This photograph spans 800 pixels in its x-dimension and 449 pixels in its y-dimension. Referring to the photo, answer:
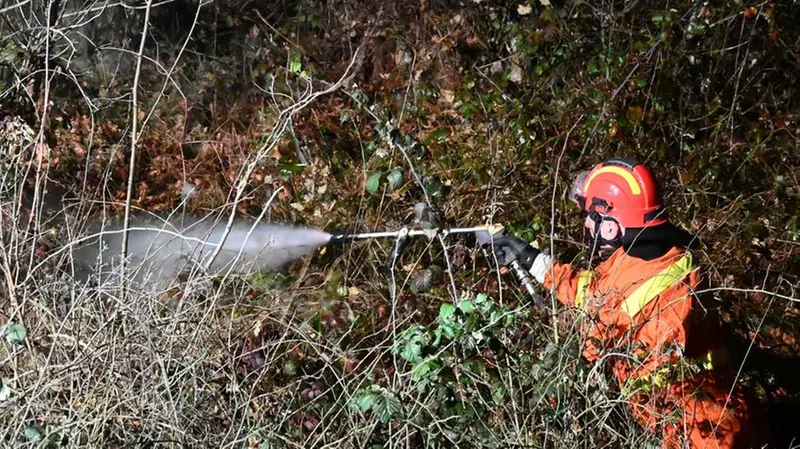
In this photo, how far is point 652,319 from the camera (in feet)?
13.1

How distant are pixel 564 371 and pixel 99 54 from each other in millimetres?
6316

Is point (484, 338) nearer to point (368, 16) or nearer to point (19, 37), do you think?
point (19, 37)

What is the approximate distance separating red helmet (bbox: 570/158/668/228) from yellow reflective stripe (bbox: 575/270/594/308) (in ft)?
0.89

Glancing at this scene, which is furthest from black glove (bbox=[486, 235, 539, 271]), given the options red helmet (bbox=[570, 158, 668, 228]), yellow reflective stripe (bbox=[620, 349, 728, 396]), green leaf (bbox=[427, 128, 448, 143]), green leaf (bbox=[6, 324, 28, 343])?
green leaf (bbox=[6, 324, 28, 343])

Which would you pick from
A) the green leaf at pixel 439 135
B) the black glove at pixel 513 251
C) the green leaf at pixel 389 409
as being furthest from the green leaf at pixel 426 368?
the green leaf at pixel 439 135

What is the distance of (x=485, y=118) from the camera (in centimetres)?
689

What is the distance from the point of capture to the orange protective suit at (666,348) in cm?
391

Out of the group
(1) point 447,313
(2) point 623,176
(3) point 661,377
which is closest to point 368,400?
(1) point 447,313

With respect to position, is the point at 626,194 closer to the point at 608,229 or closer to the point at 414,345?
the point at 608,229

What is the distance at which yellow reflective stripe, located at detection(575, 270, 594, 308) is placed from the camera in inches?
165

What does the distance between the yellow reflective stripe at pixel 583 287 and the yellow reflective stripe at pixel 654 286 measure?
167 mm

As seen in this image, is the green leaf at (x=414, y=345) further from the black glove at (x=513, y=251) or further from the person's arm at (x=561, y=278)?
the black glove at (x=513, y=251)

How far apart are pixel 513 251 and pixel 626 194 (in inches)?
25.0

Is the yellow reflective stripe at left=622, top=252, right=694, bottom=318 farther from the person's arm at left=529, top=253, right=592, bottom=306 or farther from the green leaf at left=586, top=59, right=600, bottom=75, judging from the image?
the green leaf at left=586, top=59, right=600, bottom=75
